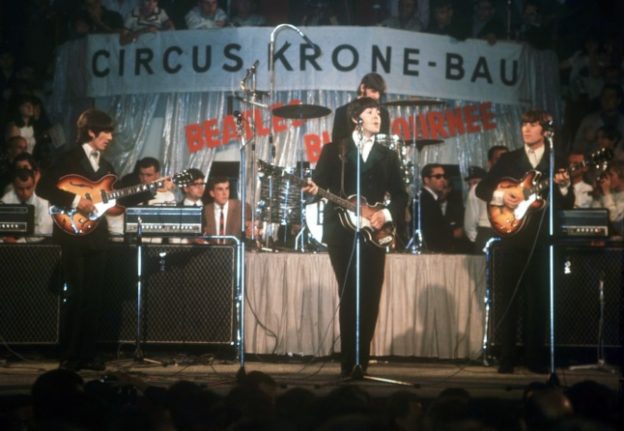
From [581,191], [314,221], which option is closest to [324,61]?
[314,221]

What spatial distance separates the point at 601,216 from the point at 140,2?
858cm

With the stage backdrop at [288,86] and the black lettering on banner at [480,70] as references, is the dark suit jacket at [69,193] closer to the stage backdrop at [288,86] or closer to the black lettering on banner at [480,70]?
the stage backdrop at [288,86]

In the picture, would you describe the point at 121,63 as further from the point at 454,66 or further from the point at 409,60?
the point at 454,66

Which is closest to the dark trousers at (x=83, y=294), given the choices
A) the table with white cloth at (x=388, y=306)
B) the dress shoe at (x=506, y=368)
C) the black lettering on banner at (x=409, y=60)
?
the table with white cloth at (x=388, y=306)

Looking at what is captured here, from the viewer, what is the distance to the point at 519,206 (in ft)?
28.6

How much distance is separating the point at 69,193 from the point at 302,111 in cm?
350

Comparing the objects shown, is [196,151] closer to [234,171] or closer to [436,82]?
[234,171]

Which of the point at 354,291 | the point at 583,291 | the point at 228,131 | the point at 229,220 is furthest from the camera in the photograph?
the point at 228,131

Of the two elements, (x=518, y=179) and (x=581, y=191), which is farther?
(x=581, y=191)

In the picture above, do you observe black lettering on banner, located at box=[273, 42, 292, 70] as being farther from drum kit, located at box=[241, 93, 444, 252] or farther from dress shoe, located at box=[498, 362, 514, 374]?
dress shoe, located at box=[498, 362, 514, 374]

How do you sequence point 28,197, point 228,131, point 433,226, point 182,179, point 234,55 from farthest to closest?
point 228,131
point 234,55
point 433,226
point 28,197
point 182,179

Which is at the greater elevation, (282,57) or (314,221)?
(282,57)

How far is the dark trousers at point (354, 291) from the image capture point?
26.2 ft

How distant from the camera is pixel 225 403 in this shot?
4883 mm
